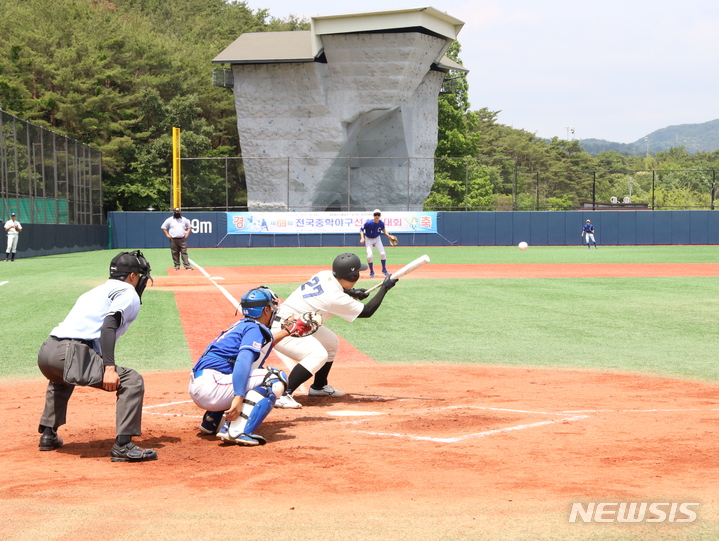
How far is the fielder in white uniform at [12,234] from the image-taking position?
31.5 m

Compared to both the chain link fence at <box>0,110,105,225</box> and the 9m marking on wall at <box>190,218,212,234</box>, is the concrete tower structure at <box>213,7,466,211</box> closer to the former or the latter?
the 9m marking on wall at <box>190,218,212,234</box>

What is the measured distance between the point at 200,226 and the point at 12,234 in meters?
19.7

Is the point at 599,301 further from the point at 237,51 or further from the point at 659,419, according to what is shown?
the point at 237,51

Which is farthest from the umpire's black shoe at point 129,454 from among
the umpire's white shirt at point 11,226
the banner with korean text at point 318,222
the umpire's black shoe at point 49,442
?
the banner with korean text at point 318,222

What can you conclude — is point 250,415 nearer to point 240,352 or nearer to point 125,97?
point 240,352

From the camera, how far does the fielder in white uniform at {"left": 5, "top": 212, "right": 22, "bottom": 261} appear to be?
103ft

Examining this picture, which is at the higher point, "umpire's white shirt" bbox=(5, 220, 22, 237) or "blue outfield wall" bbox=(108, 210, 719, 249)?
"umpire's white shirt" bbox=(5, 220, 22, 237)

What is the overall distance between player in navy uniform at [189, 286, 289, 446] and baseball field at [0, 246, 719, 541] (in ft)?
0.74

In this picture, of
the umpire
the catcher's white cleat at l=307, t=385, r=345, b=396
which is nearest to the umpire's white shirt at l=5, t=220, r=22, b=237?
the catcher's white cleat at l=307, t=385, r=345, b=396

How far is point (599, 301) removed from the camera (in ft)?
59.2

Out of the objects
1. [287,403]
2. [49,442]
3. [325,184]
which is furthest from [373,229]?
[325,184]

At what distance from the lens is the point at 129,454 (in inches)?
228


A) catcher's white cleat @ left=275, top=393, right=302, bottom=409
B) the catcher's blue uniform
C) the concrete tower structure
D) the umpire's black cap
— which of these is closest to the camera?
the umpire's black cap

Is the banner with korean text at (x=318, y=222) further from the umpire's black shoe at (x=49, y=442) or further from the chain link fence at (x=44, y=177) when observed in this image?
the umpire's black shoe at (x=49, y=442)
